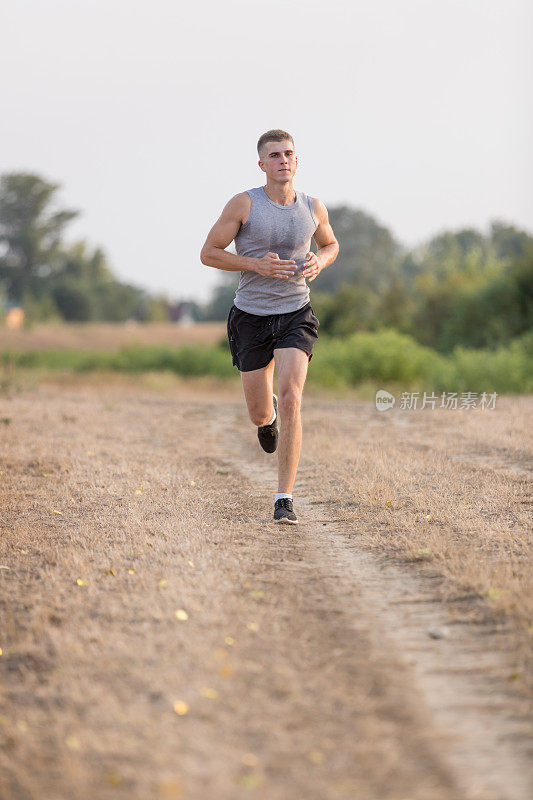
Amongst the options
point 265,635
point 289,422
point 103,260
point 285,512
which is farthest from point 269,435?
point 103,260

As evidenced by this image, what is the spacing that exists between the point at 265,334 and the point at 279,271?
540 millimetres

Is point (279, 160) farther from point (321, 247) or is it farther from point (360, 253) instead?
point (360, 253)

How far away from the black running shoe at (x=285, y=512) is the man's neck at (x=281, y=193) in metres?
2.10

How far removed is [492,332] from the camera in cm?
2961

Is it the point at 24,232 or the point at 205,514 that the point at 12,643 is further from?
the point at 24,232

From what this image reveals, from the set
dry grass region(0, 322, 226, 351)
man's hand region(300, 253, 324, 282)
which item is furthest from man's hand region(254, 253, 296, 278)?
dry grass region(0, 322, 226, 351)

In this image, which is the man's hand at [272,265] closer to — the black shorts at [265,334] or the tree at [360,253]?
the black shorts at [265,334]

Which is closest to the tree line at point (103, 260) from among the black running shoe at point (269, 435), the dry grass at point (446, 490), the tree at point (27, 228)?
the tree at point (27, 228)

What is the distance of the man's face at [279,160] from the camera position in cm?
634

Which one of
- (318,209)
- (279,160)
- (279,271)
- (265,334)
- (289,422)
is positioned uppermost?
(279,160)

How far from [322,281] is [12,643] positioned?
235 feet

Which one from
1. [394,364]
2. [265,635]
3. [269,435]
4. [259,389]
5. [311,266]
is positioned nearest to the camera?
[265,635]

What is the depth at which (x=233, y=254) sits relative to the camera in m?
6.44

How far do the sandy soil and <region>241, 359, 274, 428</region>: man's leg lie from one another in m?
0.71
